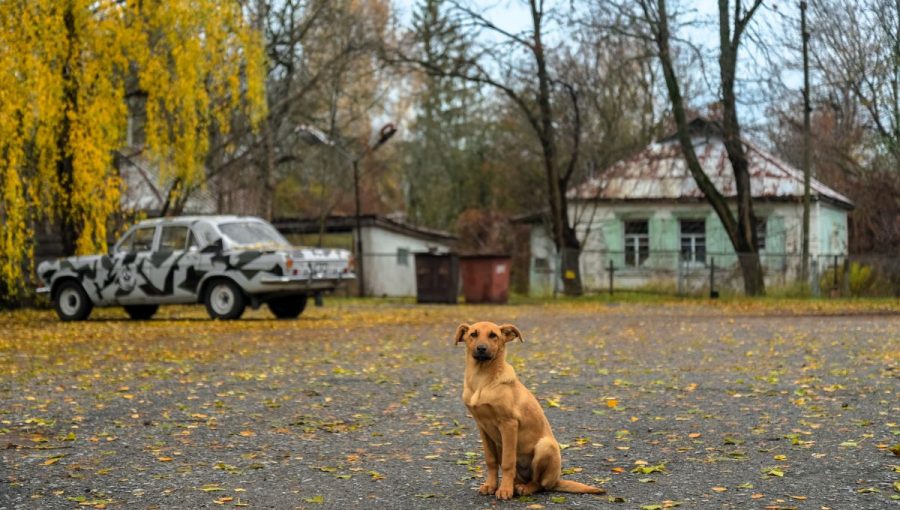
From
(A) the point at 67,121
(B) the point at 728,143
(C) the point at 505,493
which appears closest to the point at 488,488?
(C) the point at 505,493

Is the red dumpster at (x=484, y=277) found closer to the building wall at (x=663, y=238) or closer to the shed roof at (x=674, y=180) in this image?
the building wall at (x=663, y=238)

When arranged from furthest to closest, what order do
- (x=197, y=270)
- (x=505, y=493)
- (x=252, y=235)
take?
(x=252, y=235) → (x=197, y=270) → (x=505, y=493)

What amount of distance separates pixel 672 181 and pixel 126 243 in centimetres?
2574

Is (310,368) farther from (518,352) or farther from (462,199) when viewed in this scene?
(462,199)

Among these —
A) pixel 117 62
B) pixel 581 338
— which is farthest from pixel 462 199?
pixel 581 338

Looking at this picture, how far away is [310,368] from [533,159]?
38836mm

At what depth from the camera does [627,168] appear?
41562mm

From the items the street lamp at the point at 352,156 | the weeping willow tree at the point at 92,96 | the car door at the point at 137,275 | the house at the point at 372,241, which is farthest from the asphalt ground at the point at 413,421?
the house at the point at 372,241

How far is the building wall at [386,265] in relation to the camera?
3931 cm

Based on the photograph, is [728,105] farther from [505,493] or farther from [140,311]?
[505,493]

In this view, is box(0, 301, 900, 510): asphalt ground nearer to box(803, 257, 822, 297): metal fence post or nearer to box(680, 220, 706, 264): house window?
box(803, 257, 822, 297): metal fence post

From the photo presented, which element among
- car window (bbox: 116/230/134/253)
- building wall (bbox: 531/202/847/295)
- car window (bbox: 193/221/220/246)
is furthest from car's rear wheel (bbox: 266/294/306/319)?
building wall (bbox: 531/202/847/295)

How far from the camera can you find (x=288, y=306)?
2289 centimetres

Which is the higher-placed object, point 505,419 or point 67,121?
point 67,121
